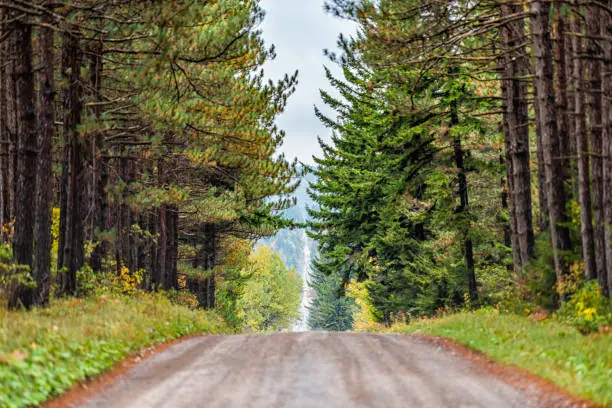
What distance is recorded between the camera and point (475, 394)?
802 cm

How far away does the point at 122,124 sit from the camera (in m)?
23.3

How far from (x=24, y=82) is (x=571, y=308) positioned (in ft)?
44.3

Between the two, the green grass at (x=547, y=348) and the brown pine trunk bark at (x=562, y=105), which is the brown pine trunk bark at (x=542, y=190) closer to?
the brown pine trunk bark at (x=562, y=105)

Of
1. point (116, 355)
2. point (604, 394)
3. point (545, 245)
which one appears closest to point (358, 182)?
→ point (545, 245)

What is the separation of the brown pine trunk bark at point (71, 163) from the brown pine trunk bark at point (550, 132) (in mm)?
11950

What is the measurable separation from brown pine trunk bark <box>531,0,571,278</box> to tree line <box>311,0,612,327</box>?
34mm

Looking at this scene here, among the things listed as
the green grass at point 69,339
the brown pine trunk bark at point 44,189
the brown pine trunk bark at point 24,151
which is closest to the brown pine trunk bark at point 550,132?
the green grass at point 69,339

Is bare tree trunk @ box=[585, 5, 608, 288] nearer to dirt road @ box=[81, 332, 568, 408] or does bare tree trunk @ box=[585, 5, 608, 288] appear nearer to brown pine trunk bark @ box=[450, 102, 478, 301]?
dirt road @ box=[81, 332, 568, 408]

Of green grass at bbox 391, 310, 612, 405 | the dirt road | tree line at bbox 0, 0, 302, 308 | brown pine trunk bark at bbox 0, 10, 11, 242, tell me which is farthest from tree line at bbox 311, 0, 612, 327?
brown pine trunk bark at bbox 0, 10, 11, 242

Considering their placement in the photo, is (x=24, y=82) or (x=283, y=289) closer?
(x=24, y=82)

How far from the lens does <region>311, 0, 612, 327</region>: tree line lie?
1444 cm

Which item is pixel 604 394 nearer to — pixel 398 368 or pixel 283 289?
pixel 398 368

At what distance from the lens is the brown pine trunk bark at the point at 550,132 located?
14.8 m

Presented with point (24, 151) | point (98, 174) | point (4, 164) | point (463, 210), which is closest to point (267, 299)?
point (463, 210)
